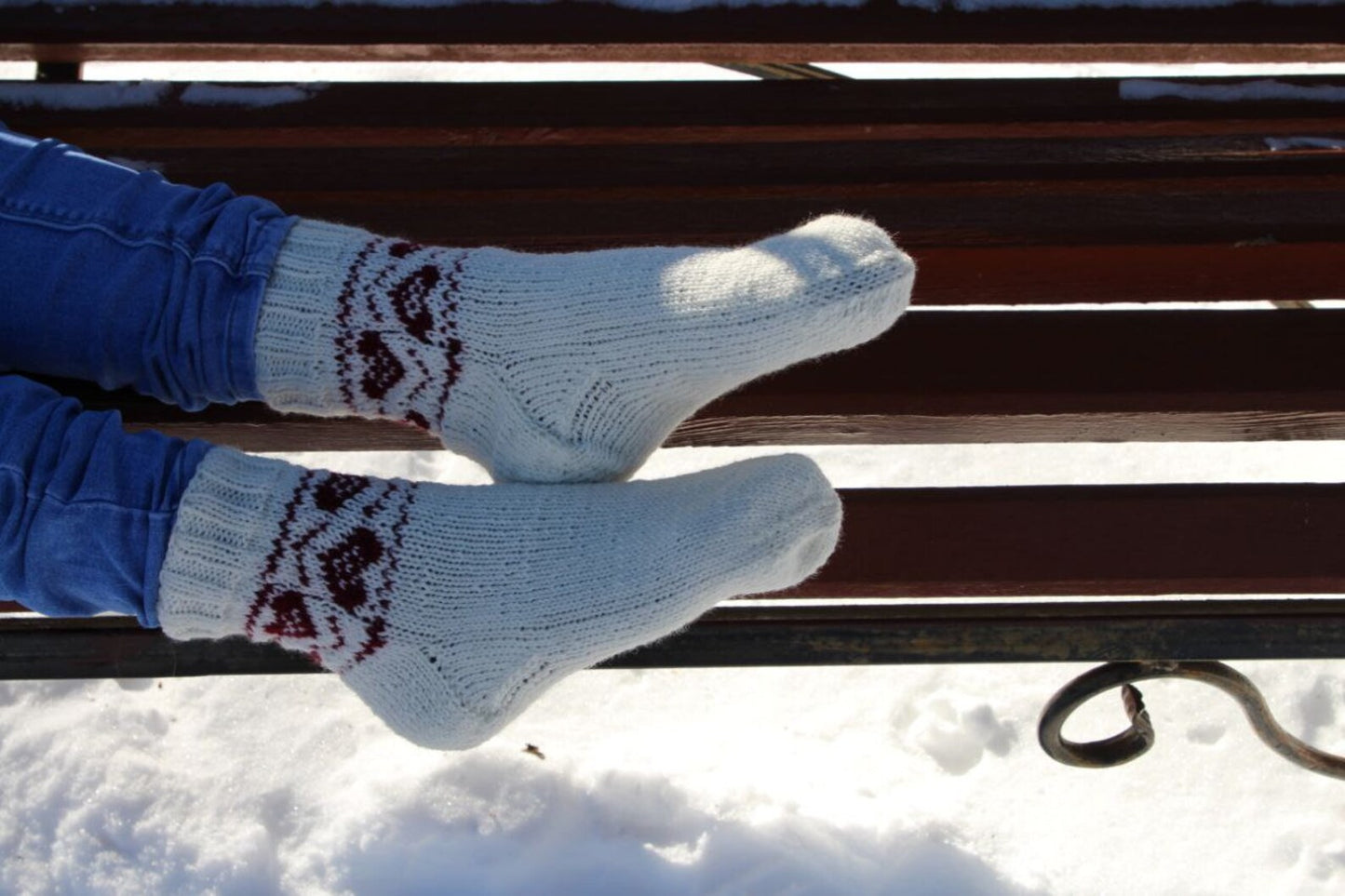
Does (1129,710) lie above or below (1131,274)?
below

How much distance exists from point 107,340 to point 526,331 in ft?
1.16

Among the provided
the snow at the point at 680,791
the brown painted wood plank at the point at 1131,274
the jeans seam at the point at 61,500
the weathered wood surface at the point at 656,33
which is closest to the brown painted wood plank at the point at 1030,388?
the brown painted wood plank at the point at 1131,274

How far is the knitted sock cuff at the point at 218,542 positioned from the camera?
3.30 feet

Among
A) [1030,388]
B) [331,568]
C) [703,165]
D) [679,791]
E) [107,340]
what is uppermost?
[703,165]

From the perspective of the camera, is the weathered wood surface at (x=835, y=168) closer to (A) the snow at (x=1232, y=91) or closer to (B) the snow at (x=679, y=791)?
(A) the snow at (x=1232, y=91)

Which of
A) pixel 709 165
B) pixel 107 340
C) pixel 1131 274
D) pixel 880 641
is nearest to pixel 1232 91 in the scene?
pixel 1131 274

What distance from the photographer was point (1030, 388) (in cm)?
113

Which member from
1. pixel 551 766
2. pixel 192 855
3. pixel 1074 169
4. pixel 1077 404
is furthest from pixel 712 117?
pixel 192 855

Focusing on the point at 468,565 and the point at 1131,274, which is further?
the point at 1131,274

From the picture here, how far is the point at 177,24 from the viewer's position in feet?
4.46

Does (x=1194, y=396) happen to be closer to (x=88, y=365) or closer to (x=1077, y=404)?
(x=1077, y=404)

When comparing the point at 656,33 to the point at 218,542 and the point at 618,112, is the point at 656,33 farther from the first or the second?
the point at 218,542

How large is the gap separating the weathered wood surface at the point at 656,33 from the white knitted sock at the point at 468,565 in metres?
0.55

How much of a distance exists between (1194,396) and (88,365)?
97cm
